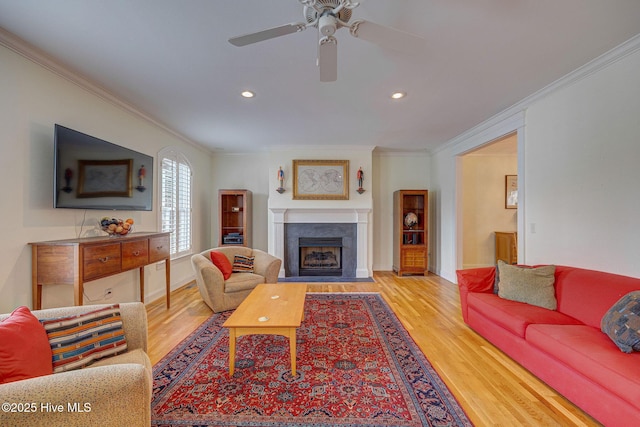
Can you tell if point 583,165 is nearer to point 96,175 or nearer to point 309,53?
point 309,53

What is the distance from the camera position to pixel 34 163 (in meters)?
2.27

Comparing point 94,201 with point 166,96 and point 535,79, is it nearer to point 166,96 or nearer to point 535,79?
point 166,96

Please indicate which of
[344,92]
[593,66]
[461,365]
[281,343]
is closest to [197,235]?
[281,343]

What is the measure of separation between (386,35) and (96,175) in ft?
9.83

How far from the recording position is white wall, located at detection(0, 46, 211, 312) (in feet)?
6.77

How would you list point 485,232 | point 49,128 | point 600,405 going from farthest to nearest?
point 485,232 → point 49,128 → point 600,405

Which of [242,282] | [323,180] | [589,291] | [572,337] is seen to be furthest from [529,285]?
[323,180]

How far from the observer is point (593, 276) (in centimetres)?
224

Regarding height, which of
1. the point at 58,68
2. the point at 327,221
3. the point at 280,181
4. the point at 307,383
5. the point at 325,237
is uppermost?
the point at 58,68

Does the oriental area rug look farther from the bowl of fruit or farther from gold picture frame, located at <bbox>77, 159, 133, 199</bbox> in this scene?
gold picture frame, located at <bbox>77, 159, 133, 199</bbox>

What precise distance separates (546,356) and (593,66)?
256 cm

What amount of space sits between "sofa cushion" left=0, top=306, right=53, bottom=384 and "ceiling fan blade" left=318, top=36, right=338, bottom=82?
2240 millimetres

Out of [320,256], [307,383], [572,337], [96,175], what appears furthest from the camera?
[320,256]

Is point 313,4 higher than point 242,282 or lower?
higher
